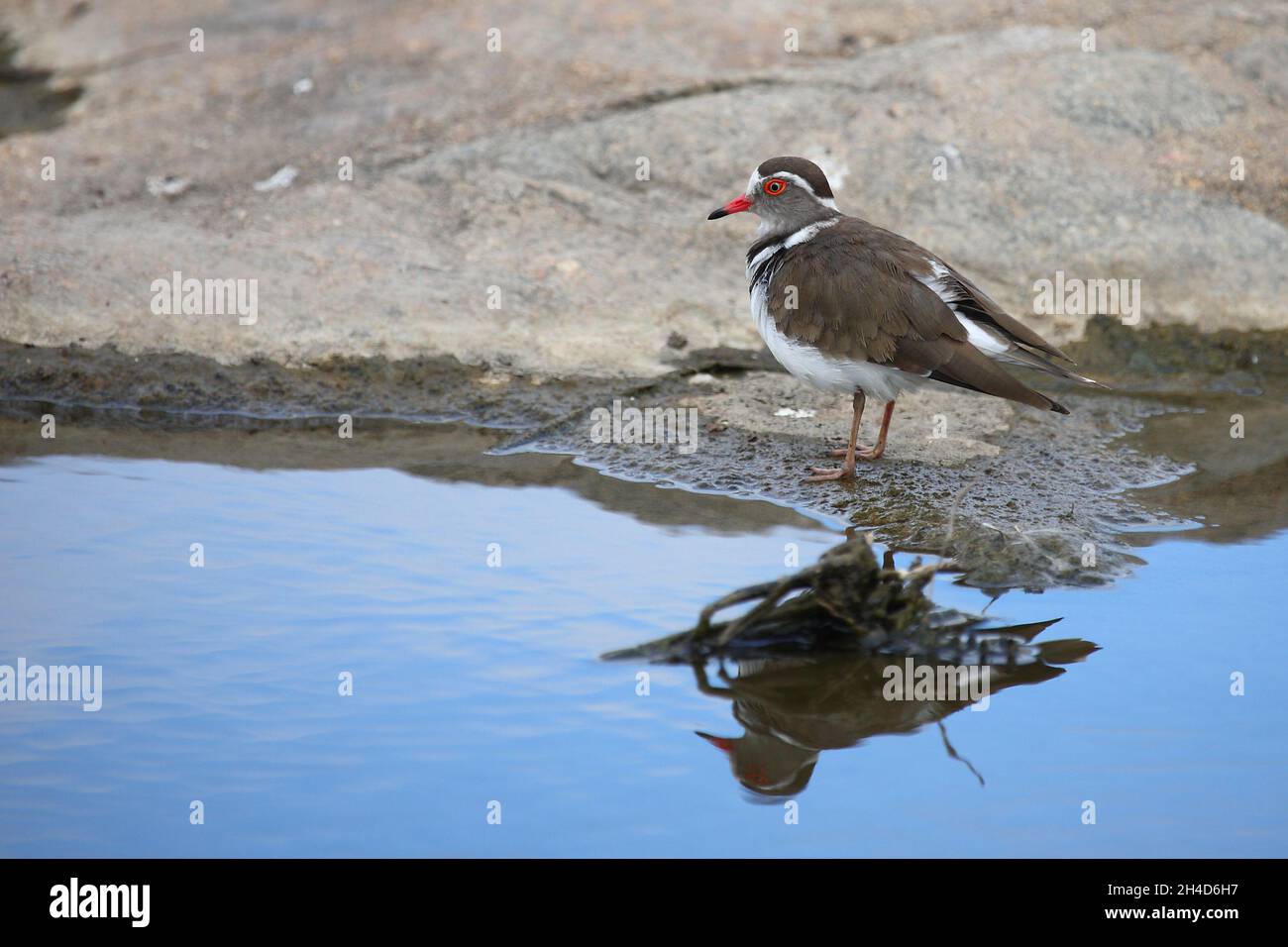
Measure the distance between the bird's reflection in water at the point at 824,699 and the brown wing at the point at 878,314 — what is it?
150 centimetres

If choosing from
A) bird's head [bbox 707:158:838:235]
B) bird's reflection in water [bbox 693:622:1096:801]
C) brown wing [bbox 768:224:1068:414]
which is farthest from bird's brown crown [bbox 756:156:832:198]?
bird's reflection in water [bbox 693:622:1096:801]

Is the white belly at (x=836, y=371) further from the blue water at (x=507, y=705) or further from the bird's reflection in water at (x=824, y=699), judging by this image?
the bird's reflection in water at (x=824, y=699)

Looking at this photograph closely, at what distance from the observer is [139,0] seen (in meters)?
13.3

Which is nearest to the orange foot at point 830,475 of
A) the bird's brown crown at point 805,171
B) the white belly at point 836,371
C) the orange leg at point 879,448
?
the orange leg at point 879,448

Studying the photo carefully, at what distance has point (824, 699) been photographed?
5422mm

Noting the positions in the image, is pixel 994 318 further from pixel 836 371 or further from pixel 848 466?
pixel 848 466

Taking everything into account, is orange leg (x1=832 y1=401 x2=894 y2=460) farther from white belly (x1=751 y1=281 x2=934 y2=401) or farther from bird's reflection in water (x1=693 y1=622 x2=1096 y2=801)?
bird's reflection in water (x1=693 y1=622 x2=1096 y2=801)

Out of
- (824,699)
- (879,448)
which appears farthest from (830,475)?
(824,699)

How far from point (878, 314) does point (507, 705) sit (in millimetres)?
3002

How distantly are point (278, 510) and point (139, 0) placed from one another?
8388 mm

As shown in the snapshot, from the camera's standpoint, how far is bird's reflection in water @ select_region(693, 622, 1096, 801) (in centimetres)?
498

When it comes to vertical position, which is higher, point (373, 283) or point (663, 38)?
point (663, 38)
